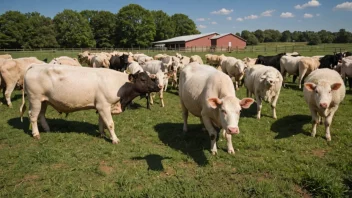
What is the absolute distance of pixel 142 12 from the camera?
300ft

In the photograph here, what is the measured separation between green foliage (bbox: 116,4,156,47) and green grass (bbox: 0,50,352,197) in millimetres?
81204

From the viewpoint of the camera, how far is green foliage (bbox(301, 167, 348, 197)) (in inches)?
167

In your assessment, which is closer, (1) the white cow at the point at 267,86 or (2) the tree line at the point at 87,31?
(1) the white cow at the point at 267,86

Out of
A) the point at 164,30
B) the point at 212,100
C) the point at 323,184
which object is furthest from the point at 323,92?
the point at 164,30

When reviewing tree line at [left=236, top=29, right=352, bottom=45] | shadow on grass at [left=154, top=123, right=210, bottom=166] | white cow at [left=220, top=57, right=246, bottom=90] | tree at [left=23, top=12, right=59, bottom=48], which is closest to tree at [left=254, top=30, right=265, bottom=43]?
tree line at [left=236, top=29, right=352, bottom=45]

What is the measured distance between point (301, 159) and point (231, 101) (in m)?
2.40

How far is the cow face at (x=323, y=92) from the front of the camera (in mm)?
6294

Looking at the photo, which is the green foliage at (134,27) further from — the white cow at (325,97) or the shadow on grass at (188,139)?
the white cow at (325,97)

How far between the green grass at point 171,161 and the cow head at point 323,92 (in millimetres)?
1145

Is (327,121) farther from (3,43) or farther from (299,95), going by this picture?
(3,43)

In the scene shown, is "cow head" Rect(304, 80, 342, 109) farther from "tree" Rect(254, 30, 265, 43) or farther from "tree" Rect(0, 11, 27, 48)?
"tree" Rect(254, 30, 265, 43)

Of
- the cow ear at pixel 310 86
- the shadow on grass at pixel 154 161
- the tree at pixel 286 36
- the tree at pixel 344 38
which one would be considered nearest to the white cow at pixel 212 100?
the shadow on grass at pixel 154 161

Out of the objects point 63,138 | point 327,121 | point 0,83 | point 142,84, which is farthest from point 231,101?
point 0,83

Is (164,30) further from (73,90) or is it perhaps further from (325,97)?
(325,97)
